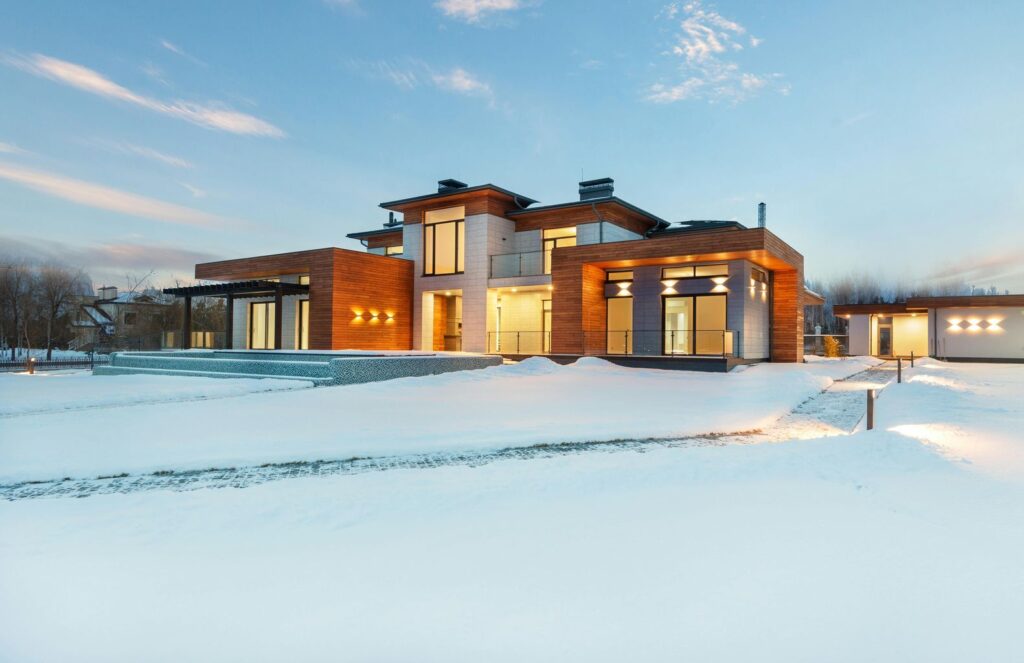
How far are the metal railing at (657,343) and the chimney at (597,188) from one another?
Result: 629 centimetres

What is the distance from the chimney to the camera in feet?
74.6

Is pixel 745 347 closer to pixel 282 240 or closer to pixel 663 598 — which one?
pixel 663 598

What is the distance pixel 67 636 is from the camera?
2701mm

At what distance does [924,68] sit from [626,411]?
1368cm

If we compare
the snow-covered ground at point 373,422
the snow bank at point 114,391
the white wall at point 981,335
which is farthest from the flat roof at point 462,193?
the white wall at point 981,335

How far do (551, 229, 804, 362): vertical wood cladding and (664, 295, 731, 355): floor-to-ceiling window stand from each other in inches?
60.5

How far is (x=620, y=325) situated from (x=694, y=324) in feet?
8.66

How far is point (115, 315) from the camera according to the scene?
4978cm

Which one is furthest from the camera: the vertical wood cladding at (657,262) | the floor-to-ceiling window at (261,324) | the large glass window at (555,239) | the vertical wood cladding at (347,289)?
the floor-to-ceiling window at (261,324)

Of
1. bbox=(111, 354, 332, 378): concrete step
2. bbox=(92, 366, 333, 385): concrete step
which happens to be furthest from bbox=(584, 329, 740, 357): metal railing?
bbox=(92, 366, 333, 385): concrete step

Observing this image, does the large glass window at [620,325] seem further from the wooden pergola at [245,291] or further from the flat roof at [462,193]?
the wooden pergola at [245,291]

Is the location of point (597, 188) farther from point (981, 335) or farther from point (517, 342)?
point (981, 335)

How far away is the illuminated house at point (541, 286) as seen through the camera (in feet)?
61.5

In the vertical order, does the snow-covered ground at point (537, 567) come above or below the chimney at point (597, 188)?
below
